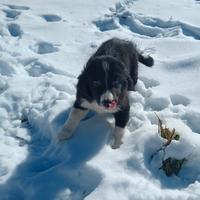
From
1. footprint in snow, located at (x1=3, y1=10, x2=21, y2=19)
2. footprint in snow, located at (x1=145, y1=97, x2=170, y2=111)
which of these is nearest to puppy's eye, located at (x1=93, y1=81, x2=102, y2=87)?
footprint in snow, located at (x1=145, y1=97, x2=170, y2=111)

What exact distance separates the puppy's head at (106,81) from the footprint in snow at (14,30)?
254 cm

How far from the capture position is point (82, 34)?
269 inches

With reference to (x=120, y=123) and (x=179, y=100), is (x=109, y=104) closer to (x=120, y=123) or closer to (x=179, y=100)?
(x=120, y=123)

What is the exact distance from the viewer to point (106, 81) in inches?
168

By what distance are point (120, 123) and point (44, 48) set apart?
224 centimetres

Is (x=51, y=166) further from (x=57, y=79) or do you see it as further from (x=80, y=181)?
(x=57, y=79)

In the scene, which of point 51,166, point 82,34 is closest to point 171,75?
point 82,34

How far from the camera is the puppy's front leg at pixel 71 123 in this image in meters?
4.61

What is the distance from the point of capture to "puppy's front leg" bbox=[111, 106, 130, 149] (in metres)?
4.55

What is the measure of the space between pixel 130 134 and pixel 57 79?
4.39ft

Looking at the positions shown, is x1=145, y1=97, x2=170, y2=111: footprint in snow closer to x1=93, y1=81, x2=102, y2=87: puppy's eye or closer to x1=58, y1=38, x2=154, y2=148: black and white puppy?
x1=58, y1=38, x2=154, y2=148: black and white puppy

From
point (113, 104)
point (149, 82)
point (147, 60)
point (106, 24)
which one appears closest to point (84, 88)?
point (113, 104)

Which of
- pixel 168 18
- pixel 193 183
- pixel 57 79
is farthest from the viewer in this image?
pixel 168 18

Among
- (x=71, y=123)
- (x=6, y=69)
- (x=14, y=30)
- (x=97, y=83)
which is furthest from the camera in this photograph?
(x=14, y=30)
